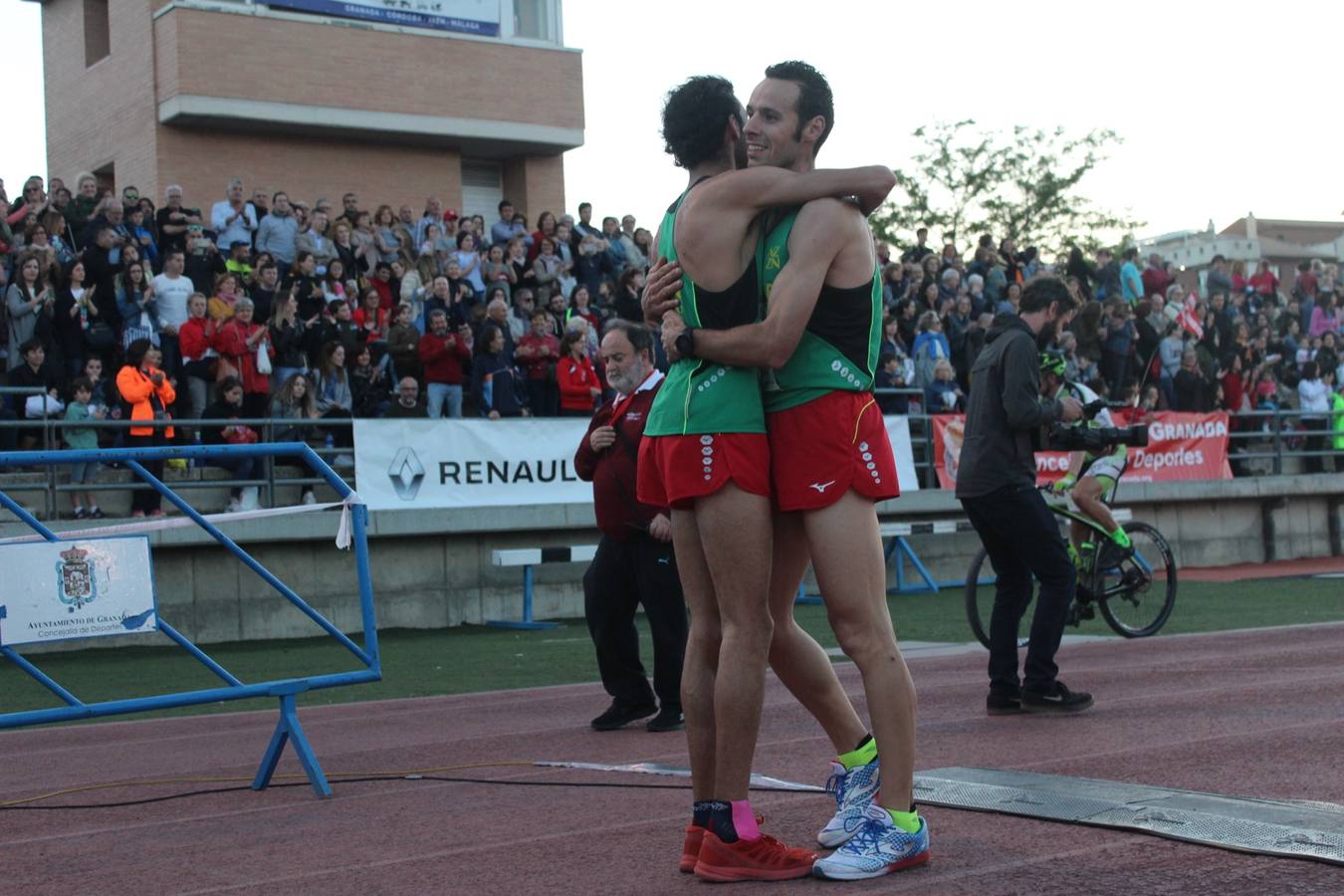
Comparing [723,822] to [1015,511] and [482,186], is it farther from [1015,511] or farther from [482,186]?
[482,186]

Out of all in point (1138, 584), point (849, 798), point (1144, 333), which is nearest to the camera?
point (849, 798)

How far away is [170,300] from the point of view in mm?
17312

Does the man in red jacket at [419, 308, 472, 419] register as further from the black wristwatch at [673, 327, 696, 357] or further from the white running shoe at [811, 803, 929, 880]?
the white running shoe at [811, 803, 929, 880]

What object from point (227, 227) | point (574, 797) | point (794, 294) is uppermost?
point (227, 227)

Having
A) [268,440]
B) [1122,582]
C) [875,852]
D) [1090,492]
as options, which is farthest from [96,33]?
[875,852]

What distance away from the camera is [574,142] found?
1243 inches

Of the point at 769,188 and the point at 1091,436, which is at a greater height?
the point at 769,188

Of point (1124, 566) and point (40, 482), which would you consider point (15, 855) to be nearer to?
point (1124, 566)

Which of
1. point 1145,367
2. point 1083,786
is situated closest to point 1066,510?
point 1083,786

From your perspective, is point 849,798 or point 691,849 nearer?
point 691,849

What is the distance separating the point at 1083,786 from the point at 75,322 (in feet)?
43.7

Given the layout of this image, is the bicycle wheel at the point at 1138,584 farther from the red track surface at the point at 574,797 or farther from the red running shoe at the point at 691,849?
the red running shoe at the point at 691,849

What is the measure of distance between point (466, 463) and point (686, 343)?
518 inches

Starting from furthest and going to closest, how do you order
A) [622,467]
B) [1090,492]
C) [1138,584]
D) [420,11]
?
[420,11] → [1138,584] → [1090,492] → [622,467]
